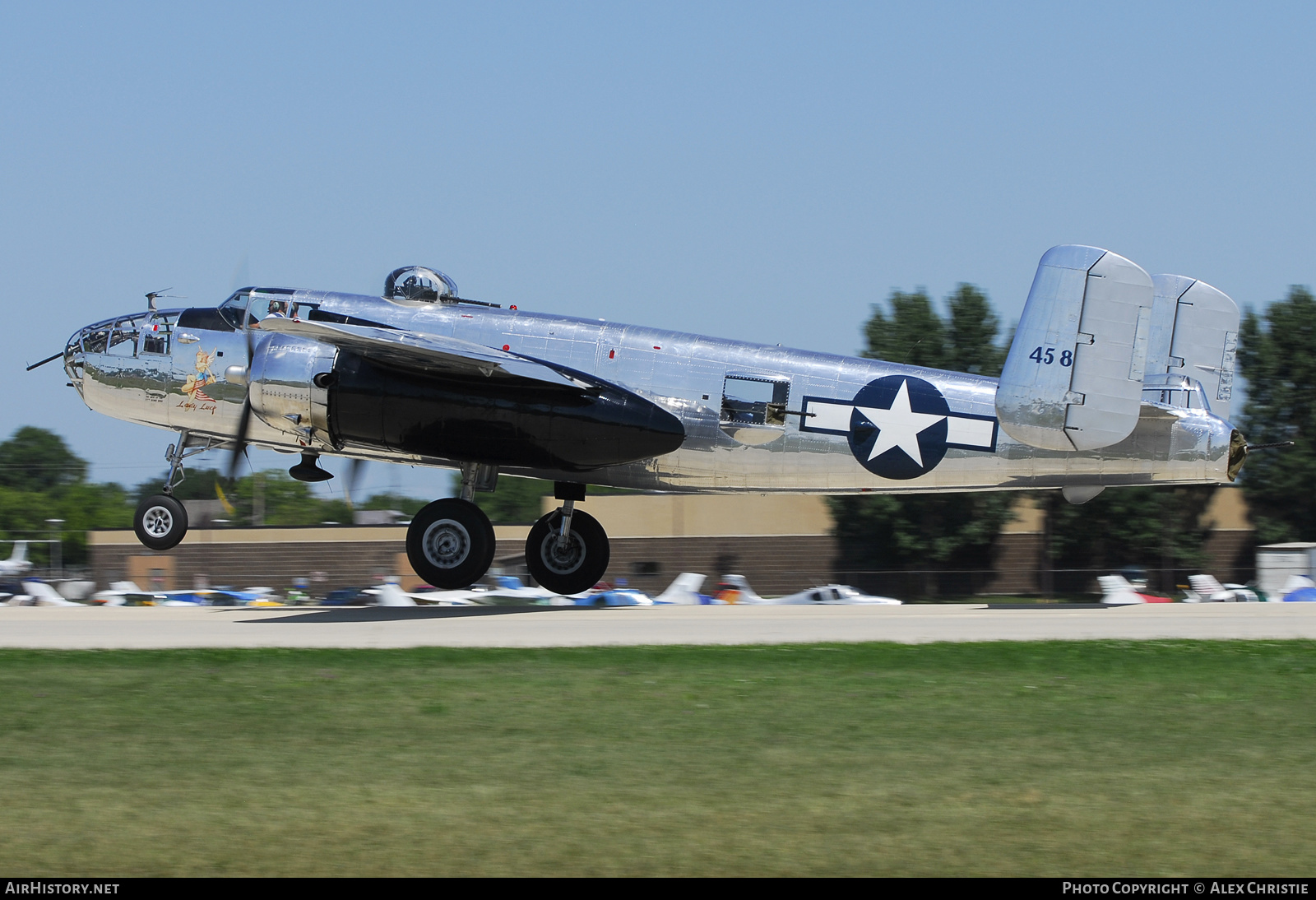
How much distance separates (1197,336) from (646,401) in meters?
8.34

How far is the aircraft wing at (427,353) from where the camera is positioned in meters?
16.1

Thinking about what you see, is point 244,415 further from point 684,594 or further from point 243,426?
point 684,594

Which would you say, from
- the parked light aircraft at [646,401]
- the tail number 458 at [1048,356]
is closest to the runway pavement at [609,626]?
the parked light aircraft at [646,401]

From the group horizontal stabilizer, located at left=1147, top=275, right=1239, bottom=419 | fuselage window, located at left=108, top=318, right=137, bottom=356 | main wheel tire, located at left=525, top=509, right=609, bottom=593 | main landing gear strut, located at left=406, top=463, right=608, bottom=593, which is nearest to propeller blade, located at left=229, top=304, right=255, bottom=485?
fuselage window, located at left=108, top=318, right=137, bottom=356

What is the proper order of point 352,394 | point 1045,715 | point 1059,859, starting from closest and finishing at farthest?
point 1059,859 < point 1045,715 < point 352,394

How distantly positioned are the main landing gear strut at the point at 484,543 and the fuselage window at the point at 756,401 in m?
2.79

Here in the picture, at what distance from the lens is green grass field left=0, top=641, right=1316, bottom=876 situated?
260 inches

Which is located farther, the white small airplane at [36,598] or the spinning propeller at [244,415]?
the white small airplane at [36,598]

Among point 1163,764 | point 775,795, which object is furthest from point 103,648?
point 1163,764

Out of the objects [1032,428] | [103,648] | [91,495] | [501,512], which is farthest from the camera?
[501,512]

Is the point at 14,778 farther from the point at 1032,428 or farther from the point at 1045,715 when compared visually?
the point at 1032,428

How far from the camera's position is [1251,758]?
8.85 m

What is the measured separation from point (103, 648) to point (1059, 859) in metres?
11.6

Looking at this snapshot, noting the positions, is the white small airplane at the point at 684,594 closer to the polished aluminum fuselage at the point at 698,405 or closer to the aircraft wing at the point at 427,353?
the polished aluminum fuselage at the point at 698,405
